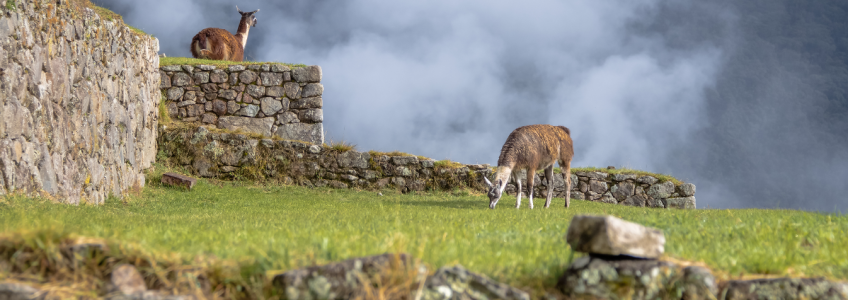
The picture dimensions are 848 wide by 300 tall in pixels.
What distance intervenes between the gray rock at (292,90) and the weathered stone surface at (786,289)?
49.2ft

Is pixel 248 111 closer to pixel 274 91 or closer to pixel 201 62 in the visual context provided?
pixel 274 91

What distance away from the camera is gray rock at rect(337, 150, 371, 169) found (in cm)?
1542

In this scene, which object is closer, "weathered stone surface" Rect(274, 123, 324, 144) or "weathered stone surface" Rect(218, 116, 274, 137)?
"weathered stone surface" Rect(218, 116, 274, 137)

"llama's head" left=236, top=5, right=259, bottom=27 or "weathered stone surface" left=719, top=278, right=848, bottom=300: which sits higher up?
"llama's head" left=236, top=5, right=259, bottom=27

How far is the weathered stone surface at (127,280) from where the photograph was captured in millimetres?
3229

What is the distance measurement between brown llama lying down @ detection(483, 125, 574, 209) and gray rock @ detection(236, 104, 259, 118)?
885 centimetres

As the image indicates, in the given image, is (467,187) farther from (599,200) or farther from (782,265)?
(782,265)

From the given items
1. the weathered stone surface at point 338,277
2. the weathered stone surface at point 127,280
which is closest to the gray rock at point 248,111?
the weathered stone surface at point 127,280

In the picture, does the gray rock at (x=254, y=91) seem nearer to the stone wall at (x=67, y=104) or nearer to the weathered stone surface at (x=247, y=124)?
the weathered stone surface at (x=247, y=124)

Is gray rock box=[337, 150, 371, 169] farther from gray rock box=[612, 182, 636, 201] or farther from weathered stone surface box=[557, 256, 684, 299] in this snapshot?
weathered stone surface box=[557, 256, 684, 299]

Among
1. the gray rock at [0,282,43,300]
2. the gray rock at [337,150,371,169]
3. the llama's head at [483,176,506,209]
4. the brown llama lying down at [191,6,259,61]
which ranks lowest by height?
the gray rock at [0,282,43,300]

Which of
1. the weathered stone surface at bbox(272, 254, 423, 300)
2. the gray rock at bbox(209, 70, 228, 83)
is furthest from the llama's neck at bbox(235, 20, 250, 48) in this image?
the weathered stone surface at bbox(272, 254, 423, 300)

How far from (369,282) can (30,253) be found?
84.3 inches

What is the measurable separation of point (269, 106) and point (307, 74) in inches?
59.5
